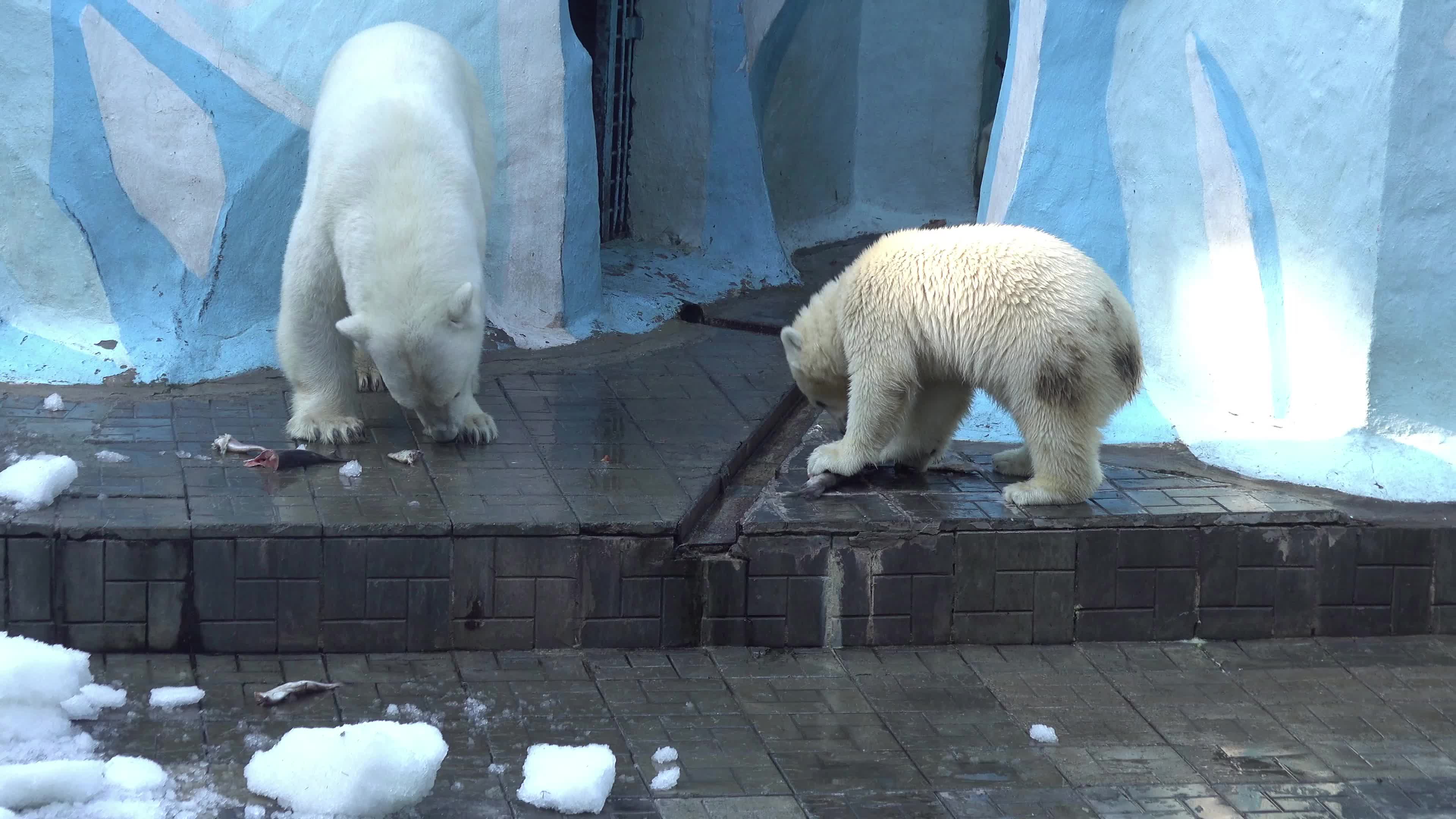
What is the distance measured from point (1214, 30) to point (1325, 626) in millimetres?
2368

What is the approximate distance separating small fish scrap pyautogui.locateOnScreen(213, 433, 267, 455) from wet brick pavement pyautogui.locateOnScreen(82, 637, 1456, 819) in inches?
33.8

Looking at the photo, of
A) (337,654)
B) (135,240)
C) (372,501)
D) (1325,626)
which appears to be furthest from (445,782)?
(135,240)

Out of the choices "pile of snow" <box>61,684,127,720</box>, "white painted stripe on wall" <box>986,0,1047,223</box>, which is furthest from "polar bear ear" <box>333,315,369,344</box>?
"white painted stripe on wall" <box>986,0,1047,223</box>

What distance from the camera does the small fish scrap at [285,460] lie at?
15.3 ft

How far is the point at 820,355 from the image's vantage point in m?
4.96

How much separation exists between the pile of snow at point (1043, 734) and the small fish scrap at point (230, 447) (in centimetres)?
256

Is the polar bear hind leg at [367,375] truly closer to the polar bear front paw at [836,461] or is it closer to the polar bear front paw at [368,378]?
the polar bear front paw at [368,378]

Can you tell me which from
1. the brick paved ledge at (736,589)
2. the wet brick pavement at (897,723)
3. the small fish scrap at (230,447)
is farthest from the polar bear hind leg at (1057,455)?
the small fish scrap at (230,447)

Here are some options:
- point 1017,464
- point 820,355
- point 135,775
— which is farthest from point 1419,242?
point 135,775

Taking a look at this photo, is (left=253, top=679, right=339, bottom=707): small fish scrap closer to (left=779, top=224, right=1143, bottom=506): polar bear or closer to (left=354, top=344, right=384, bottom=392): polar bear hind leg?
(left=779, top=224, right=1143, bottom=506): polar bear

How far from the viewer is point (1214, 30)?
5.75m

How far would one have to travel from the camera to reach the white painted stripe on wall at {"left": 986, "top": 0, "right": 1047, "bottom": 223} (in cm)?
622

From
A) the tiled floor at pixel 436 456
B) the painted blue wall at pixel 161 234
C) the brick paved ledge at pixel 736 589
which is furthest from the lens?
the painted blue wall at pixel 161 234

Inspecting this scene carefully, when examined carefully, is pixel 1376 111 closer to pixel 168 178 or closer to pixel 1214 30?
pixel 1214 30
